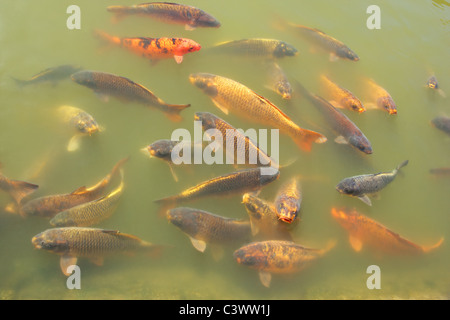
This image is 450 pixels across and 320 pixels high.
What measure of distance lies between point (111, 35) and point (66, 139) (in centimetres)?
204

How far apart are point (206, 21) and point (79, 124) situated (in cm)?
273

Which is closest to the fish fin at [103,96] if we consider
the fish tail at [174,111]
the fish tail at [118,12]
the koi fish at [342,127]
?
the fish tail at [174,111]

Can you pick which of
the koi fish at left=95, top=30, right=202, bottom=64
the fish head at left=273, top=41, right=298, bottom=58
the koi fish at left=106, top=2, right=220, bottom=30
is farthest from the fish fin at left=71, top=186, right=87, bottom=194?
the fish head at left=273, top=41, right=298, bottom=58

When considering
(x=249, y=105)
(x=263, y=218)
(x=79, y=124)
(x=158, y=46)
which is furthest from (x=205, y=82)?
(x=263, y=218)

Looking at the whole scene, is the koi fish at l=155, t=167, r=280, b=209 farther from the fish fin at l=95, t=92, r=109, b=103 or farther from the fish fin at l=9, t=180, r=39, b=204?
the fish fin at l=95, t=92, r=109, b=103

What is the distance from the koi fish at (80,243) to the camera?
3.36 m

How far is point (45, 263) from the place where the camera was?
137 inches

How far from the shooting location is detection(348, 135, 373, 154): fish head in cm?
440

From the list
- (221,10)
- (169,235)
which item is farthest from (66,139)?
(221,10)

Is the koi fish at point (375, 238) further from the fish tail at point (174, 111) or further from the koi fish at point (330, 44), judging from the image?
the koi fish at point (330, 44)

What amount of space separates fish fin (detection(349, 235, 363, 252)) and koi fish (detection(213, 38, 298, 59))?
3.11 m

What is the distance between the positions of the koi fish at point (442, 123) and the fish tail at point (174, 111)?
3777 millimetres

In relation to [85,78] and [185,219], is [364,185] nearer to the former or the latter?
[185,219]

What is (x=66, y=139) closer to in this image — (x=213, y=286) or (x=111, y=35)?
(x=111, y=35)
